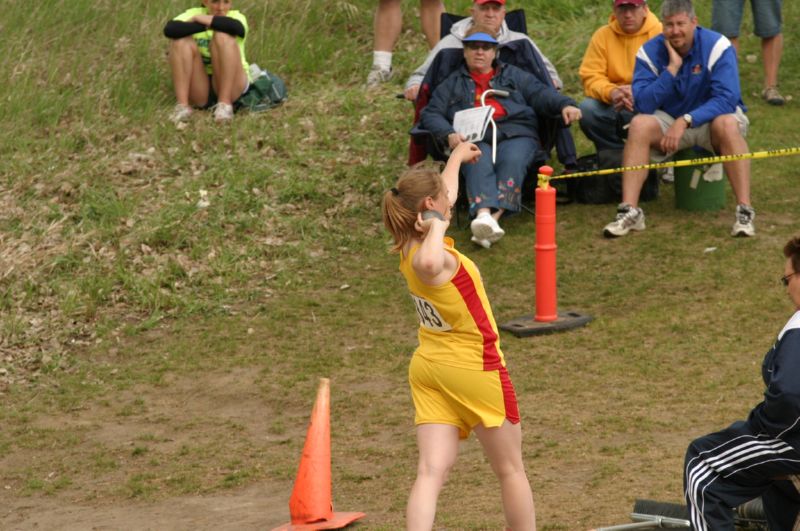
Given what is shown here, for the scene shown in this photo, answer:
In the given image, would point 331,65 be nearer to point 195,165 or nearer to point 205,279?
point 195,165

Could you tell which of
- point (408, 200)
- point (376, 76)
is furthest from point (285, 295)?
point (408, 200)

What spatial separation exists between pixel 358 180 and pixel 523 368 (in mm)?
3678

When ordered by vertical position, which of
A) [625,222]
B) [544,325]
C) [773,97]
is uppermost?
[773,97]

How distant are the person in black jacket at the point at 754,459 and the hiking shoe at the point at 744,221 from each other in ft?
15.9

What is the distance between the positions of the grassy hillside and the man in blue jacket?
12.8 inches

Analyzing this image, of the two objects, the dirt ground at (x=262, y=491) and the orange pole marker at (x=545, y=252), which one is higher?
the orange pole marker at (x=545, y=252)

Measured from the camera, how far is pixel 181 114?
12.0 meters

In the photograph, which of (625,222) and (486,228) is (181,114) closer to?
(486,228)

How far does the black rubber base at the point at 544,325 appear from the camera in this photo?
327 inches

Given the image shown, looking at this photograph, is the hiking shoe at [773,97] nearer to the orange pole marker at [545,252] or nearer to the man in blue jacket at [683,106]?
the man in blue jacket at [683,106]

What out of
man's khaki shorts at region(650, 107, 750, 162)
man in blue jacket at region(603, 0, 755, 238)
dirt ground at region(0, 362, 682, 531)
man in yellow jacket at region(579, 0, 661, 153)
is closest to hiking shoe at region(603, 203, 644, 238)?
man in blue jacket at region(603, 0, 755, 238)

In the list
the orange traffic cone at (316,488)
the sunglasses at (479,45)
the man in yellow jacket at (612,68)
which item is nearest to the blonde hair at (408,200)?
the orange traffic cone at (316,488)

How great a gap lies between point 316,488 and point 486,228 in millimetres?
4064

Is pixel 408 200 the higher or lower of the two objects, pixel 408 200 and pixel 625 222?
the higher
